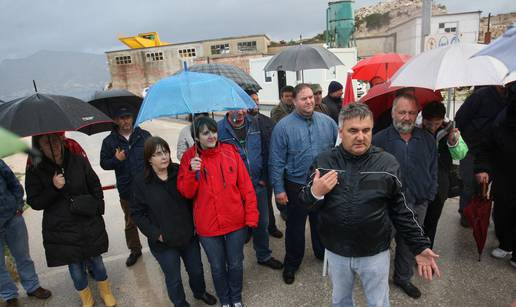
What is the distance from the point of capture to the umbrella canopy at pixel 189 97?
2.35 metres

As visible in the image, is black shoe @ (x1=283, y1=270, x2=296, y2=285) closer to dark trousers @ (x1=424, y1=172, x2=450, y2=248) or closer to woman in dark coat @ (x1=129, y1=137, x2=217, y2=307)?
woman in dark coat @ (x1=129, y1=137, x2=217, y2=307)

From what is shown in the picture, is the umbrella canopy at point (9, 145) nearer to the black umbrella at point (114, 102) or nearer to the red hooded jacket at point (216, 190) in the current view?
the red hooded jacket at point (216, 190)

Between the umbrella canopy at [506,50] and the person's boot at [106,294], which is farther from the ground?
the umbrella canopy at [506,50]

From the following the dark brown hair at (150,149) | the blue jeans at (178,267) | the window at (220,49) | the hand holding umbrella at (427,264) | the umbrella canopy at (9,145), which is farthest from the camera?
the window at (220,49)

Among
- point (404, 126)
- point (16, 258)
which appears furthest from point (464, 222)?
point (16, 258)

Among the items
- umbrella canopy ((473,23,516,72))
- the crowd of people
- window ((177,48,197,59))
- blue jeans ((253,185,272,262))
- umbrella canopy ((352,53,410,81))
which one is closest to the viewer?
umbrella canopy ((473,23,516,72))

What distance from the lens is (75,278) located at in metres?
3.10

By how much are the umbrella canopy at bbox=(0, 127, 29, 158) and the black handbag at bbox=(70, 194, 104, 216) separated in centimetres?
255

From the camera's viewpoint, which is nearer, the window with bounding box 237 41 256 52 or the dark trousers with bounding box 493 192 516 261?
the dark trousers with bounding box 493 192 516 261

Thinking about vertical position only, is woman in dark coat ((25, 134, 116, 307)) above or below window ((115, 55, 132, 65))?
below

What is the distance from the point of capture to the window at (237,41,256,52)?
110ft

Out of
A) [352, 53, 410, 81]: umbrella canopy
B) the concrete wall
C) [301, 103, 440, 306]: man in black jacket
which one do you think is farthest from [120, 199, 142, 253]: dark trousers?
the concrete wall

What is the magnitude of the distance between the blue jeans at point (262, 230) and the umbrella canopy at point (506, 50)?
246 cm

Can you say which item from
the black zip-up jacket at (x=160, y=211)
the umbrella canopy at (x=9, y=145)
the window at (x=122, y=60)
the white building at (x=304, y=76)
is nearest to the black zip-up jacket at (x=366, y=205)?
the black zip-up jacket at (x=160, y=211)
